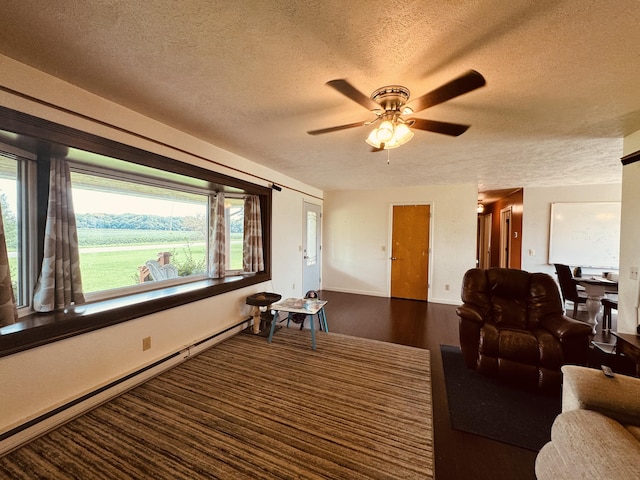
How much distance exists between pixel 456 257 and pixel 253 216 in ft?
12.6

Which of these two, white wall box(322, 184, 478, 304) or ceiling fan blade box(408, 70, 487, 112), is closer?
ceiling fan blade box(408, 70, 487, 112)

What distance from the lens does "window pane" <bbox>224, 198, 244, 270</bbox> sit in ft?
11.8

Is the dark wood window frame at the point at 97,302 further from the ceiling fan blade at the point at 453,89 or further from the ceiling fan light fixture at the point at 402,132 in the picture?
the ceiling fan blade at the point at 453,89

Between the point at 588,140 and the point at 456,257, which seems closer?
the point at 588,140

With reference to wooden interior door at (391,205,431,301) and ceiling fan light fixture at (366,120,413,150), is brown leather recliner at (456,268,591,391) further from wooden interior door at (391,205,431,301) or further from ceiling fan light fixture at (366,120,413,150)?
wooden interior door at (391,205,431,301)

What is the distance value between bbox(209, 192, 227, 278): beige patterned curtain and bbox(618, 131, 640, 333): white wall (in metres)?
4.30

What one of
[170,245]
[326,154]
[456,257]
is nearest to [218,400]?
[170,245]

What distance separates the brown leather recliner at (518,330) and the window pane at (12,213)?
144 inches

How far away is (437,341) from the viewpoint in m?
3.13

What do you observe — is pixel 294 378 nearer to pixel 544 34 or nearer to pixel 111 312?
pixel 111 312

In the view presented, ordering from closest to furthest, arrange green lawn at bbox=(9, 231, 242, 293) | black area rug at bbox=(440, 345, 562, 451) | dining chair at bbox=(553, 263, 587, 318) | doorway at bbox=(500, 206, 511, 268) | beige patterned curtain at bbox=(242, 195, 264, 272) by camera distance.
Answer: black area rug at bbox=(440, 345, 562, 451), green lawn at bbox=(9, 231, 242, 293), beige patterned curtain at bbox=(242, 195, 264, 272), dining chair at bbox=(553, 263, 587, 318), doorway at bbox=(500, 206, 511, 268)

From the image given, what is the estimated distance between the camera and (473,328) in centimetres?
239

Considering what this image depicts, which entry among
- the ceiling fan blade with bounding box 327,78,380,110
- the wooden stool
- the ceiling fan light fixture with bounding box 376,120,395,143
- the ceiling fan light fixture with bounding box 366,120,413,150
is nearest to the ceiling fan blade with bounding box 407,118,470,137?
the ceiling fan light fixture with bounding box 366,120,413,150

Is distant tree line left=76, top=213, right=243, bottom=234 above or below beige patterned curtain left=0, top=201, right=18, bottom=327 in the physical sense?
above
